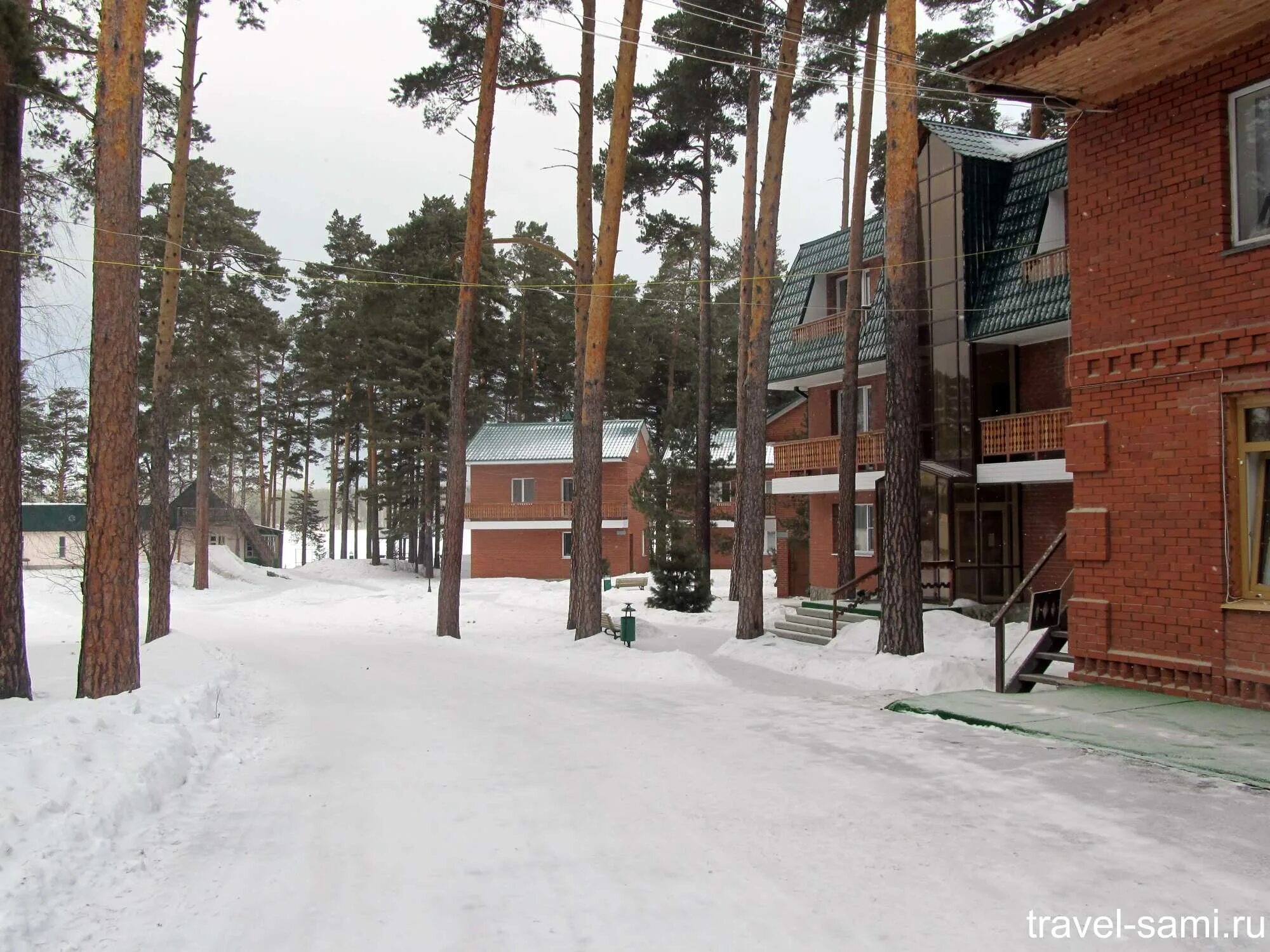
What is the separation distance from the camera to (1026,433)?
64.8 ft

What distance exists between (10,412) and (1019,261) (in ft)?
60.7

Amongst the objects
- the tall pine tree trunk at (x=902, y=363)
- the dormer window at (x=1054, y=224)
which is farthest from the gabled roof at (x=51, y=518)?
the tall pine tree trunk at (x=902, y=363)

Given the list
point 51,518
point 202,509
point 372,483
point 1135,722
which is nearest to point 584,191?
point 1135,722

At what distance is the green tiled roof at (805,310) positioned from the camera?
79.5 ft

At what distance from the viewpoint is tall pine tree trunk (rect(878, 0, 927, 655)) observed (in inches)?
524

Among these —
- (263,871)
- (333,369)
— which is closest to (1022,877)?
(263,871)

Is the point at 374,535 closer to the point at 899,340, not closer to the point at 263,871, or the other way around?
the point at 899,340

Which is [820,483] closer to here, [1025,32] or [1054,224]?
[1054,224]

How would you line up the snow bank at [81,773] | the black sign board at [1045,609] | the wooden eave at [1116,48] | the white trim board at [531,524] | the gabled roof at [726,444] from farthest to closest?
the gabled roof at [726,444]
the white trim board at [531,524]
the black sign board at [1045,609]
the wooden eave at [1116,48]
the snow bank at [81,773]

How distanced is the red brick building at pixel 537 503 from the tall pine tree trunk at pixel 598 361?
26.3m

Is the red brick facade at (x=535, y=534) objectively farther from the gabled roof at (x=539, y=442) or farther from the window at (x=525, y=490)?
the gabled roof at (x=539, y=442)

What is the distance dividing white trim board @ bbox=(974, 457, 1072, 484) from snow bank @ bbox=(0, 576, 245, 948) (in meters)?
15.5

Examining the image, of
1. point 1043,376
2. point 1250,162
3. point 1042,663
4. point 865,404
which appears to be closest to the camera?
point 1250,162

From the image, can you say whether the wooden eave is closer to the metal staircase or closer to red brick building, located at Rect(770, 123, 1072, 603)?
the metal staircase
